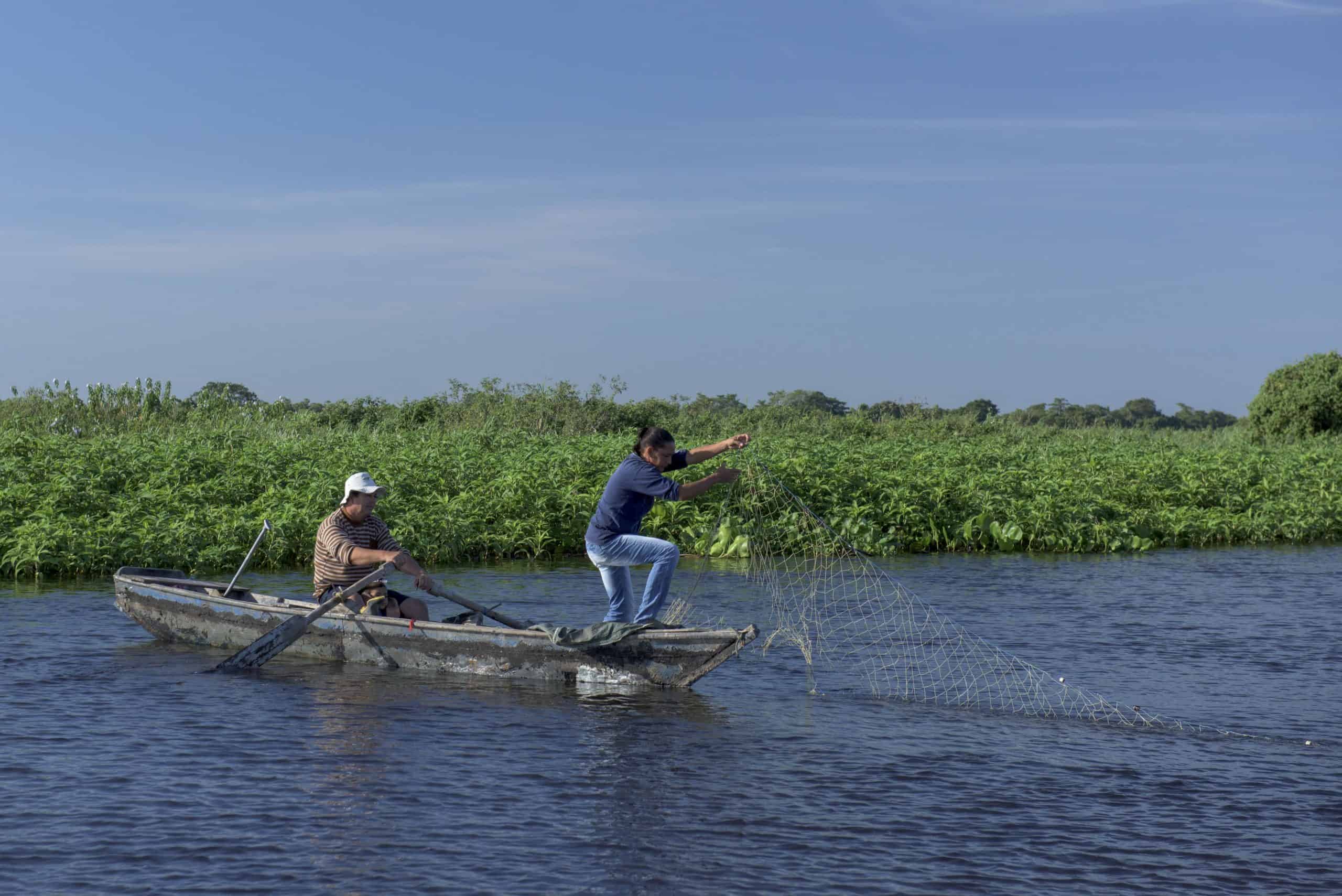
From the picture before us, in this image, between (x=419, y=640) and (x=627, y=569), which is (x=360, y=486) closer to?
(x=419, y=640)

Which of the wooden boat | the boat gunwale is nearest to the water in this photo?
the wooden boat

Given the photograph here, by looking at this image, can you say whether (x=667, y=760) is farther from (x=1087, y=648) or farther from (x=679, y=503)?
(x=679, y=503)

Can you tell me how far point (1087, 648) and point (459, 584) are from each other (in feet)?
25.6

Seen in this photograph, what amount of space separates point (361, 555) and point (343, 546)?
19 centimetres

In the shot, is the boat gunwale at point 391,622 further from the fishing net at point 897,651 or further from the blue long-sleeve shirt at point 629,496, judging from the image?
the fishing net at point 897,651

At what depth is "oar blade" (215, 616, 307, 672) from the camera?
11672 millimetres

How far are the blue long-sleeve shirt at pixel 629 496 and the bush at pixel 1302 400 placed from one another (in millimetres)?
36820

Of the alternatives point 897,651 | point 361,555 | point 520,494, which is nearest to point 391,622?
point 361,555

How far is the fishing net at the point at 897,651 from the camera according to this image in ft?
35.1

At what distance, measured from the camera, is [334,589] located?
12.1 meters

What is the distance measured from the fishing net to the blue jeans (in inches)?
43.7

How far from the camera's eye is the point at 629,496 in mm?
10875

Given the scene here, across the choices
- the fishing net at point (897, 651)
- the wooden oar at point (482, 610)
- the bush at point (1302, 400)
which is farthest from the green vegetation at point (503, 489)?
the bush at point (1302, 400)

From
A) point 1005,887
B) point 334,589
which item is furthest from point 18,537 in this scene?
point 1005,887
